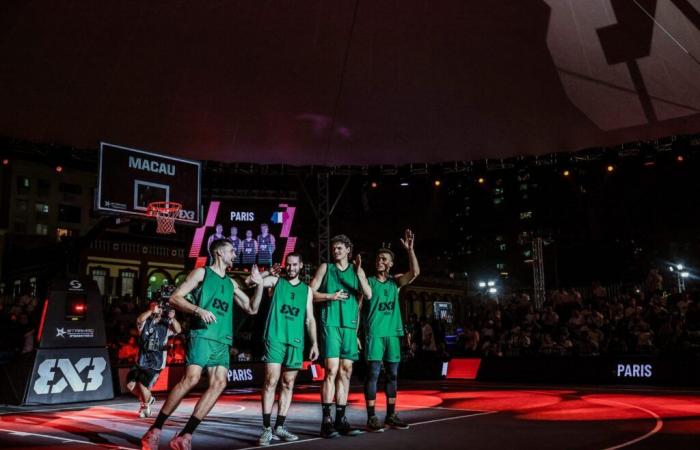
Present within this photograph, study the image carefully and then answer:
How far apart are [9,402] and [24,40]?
33.7 feet

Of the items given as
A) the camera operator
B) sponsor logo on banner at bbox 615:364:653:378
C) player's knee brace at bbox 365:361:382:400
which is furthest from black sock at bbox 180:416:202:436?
sponsor logo on banner at bbox 615:364:653:378

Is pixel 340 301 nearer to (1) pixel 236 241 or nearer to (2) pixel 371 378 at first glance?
(2) pixel 371 378

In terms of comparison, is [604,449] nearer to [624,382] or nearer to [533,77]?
[624,382]

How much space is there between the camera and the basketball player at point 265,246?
23.8 m

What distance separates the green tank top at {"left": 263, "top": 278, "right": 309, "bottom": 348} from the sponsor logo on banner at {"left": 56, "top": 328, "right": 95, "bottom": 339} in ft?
24.2

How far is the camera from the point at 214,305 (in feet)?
20.2

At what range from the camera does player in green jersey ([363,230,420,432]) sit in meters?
7.71

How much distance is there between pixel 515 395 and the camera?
12625 mm

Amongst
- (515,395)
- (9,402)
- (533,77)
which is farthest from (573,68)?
(9,402)

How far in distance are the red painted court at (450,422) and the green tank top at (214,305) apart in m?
1.35

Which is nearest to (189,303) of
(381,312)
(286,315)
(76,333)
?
(286,315)

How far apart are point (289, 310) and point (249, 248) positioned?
17212 mm

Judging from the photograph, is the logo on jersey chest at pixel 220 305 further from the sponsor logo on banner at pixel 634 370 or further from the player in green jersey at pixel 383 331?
the sponsor logo on banner at pixel 634 370

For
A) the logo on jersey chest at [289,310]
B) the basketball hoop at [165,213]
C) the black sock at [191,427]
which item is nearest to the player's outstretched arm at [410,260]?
the logo on jersey chest at [289,310]
